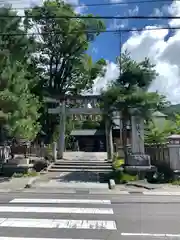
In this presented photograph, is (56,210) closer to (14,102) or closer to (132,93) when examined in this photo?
(14,102)

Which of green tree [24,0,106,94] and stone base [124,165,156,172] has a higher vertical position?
green tree [24,0,106,94]

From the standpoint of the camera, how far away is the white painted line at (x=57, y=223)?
8.34 metres

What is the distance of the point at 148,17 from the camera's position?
13398 millimetres

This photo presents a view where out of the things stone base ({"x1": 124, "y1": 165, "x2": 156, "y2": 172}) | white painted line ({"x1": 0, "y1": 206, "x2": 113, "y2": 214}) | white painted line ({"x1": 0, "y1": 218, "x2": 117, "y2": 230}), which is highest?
stone base ({"x1": 124, "y1": 165, "x2": 156, "y2": 172})

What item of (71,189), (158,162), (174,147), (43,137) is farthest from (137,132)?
(43,137)

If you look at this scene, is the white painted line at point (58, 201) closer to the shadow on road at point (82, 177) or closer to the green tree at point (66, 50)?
the shadow on road at point (82, 177)

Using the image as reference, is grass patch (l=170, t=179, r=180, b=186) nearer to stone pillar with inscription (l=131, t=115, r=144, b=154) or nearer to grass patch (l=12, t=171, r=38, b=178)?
stone pillar with inscription (l=131, t=115, r=144, b=154)

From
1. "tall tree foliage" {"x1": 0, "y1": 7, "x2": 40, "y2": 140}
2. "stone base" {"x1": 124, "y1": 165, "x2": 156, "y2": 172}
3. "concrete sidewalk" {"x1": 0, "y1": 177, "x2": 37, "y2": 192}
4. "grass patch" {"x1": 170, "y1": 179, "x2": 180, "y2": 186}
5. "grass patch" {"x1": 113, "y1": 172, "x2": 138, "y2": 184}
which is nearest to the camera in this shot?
"concrete sidewalk" {"x1": 0, "y1": 177, "x2": 37, "y2": 192}

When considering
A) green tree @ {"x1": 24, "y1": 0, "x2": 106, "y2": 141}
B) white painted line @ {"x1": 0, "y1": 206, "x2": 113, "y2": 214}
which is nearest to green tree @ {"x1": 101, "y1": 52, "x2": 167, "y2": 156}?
white painted line @ {"x1": 0, "y1": 206, "x2": 113, "y2": 214}

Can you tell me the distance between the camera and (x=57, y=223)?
28.5ft

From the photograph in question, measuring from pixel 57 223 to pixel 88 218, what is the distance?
39.4 inches

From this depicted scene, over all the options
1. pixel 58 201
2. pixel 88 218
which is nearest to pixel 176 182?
pixel 58 201

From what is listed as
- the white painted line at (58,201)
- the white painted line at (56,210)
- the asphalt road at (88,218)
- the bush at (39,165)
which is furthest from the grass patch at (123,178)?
the white painted line at (56,210)

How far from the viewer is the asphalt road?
25.1 ft
